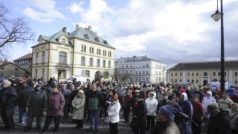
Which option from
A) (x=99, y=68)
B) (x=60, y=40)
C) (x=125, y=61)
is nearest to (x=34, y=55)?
(x=60, y=40)

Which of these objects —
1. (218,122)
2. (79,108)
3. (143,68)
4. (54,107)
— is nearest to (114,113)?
(54,107)

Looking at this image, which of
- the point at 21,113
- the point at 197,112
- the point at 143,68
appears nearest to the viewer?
the point at 197,112

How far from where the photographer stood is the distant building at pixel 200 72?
11265 cm

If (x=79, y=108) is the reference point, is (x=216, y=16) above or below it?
above

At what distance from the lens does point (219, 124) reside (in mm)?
7500

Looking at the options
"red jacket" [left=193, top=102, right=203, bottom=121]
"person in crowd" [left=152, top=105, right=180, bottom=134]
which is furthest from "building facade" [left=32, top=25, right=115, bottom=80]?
"person in crowd" [left=152, top=105, right=180, bottom=134]

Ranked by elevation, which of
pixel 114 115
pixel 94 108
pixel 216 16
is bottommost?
pixel 114 115

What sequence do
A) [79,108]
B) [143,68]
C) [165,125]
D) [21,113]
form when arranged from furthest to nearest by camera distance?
[143,68], [21,113], [79,108], [165,125]

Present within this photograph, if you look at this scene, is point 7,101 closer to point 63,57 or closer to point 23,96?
point 23,96

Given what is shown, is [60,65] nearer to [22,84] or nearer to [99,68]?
[99,68]

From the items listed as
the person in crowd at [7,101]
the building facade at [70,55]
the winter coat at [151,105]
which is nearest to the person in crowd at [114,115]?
the winter coat at [151,105]

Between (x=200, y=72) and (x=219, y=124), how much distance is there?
386ft

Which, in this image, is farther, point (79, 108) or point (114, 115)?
point (79, 108)

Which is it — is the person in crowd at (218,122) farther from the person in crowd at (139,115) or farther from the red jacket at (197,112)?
the person in crowd at (139,115)
